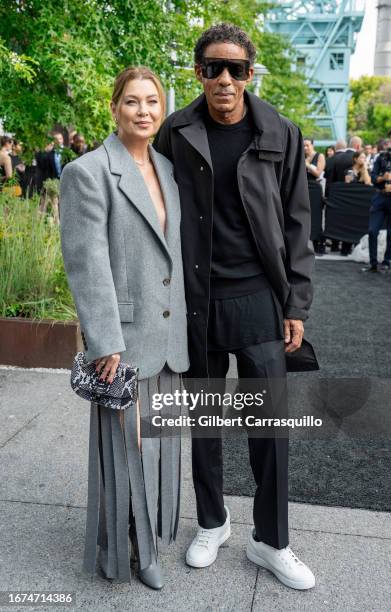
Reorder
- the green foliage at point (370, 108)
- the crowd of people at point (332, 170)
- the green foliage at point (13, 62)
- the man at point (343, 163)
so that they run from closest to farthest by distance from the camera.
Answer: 1. the green foliage at point (13, 62)
2. the crowd of people at point (332, 170)
3. the man at point (343, 163)
4. the green foliage at point (370, 108)

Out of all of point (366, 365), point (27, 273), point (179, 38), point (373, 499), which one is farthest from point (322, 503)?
point (179, 38)

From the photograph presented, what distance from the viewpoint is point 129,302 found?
2590mm

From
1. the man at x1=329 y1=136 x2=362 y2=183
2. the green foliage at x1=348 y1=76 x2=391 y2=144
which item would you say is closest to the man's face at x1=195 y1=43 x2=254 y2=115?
the man at x1=329 y1=136 x2=362 y2=183

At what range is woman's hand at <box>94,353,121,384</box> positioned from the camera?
8.36ft

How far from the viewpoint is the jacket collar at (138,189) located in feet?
8.34

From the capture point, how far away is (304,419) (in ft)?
16.1

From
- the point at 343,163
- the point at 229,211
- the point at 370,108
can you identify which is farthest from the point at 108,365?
the point at 370,108

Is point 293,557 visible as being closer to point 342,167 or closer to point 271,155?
point 271,155

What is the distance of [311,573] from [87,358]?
52.0 inches

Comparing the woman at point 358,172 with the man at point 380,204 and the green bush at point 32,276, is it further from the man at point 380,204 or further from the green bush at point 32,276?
the green bush at point 32,276

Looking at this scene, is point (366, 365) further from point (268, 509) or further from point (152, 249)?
point (152, 249)

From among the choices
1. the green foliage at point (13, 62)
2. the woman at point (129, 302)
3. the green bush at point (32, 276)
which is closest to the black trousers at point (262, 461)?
the woman at point (129, 302)

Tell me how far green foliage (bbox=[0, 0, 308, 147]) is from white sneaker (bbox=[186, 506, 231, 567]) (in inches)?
200

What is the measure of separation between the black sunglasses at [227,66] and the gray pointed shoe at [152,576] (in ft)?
6.66
